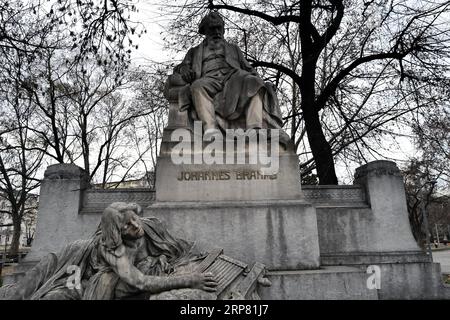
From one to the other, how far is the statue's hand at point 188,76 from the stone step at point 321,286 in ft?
12.9

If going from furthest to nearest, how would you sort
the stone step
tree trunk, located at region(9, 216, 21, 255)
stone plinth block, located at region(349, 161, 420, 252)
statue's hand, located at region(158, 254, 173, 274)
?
tree trunk, located at region(9, 216, 21, 255) → stone plinth block, located at region(349, 161, 420, 252) → the stone step → statue's hand, located at region(158, 254, 173, 274)

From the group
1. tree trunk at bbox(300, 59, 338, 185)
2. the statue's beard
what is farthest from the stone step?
tree trunk at bbox(300, 59, 338, 185)

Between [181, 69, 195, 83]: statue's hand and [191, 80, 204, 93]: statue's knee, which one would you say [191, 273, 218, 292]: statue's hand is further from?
[181, 69, 195, 83]: statue's hand

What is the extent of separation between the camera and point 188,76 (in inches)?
267

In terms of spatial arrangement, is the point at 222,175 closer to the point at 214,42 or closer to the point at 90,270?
the point at 90,270

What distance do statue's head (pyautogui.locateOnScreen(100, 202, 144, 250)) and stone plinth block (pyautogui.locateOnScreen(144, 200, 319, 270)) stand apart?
1.39 metres

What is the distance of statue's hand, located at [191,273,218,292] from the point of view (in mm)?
3736

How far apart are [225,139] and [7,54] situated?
14.7ft

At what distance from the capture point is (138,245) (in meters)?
4.14

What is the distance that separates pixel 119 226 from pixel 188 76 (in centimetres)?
378

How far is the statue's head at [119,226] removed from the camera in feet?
12.6

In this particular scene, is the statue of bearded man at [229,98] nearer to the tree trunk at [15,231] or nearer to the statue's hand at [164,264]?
the statue's hand at [164,264]

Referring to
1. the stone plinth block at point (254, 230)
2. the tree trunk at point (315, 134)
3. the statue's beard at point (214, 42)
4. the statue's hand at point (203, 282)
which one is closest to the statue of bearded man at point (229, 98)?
the statue's beard at point (214, 42)

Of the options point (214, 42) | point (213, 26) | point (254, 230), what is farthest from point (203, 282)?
point (213, 26)
